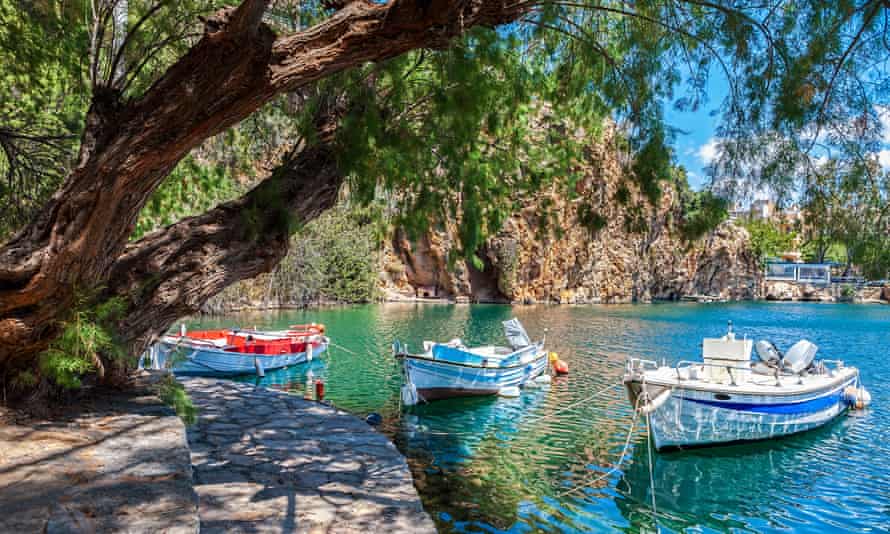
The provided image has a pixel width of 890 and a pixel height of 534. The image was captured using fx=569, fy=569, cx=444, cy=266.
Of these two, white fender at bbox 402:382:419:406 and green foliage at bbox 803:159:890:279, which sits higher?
green foliage at bbox 803:159:890:279

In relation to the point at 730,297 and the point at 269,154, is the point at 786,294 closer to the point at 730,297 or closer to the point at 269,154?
the point at 730,297

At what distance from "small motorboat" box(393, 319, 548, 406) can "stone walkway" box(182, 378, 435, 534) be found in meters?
4.80

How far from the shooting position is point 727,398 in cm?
951

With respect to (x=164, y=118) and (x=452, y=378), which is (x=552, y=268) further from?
(x=164, y=118)

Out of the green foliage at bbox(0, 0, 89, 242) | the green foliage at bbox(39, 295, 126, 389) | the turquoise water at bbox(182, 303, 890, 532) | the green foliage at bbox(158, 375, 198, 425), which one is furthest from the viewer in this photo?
the turquoise water at bbox(182, 303, 890, 532)

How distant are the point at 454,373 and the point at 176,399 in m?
7.87

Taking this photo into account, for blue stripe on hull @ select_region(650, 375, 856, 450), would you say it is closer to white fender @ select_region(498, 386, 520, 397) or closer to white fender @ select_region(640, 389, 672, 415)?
white fender @ select_region(640, 389, 672, 415)

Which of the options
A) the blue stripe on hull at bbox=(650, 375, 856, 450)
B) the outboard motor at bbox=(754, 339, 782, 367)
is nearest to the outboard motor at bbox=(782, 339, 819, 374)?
the outboard motor at bbox=(754, 339, 782, 367)

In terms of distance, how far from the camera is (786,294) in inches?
2685

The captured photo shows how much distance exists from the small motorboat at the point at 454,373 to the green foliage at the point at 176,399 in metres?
6.85

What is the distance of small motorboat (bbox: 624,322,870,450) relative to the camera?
9.32 metres

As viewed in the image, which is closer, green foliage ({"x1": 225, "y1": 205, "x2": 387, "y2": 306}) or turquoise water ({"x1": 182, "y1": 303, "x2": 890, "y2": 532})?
turquoise water ({"x1": 182, "y1": 303, "x2": 890, "y2": 532})

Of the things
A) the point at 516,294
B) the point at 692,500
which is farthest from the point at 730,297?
the point at 692,500

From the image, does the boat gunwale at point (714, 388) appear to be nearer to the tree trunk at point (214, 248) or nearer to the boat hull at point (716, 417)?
the boat hull at point (716, 417)
